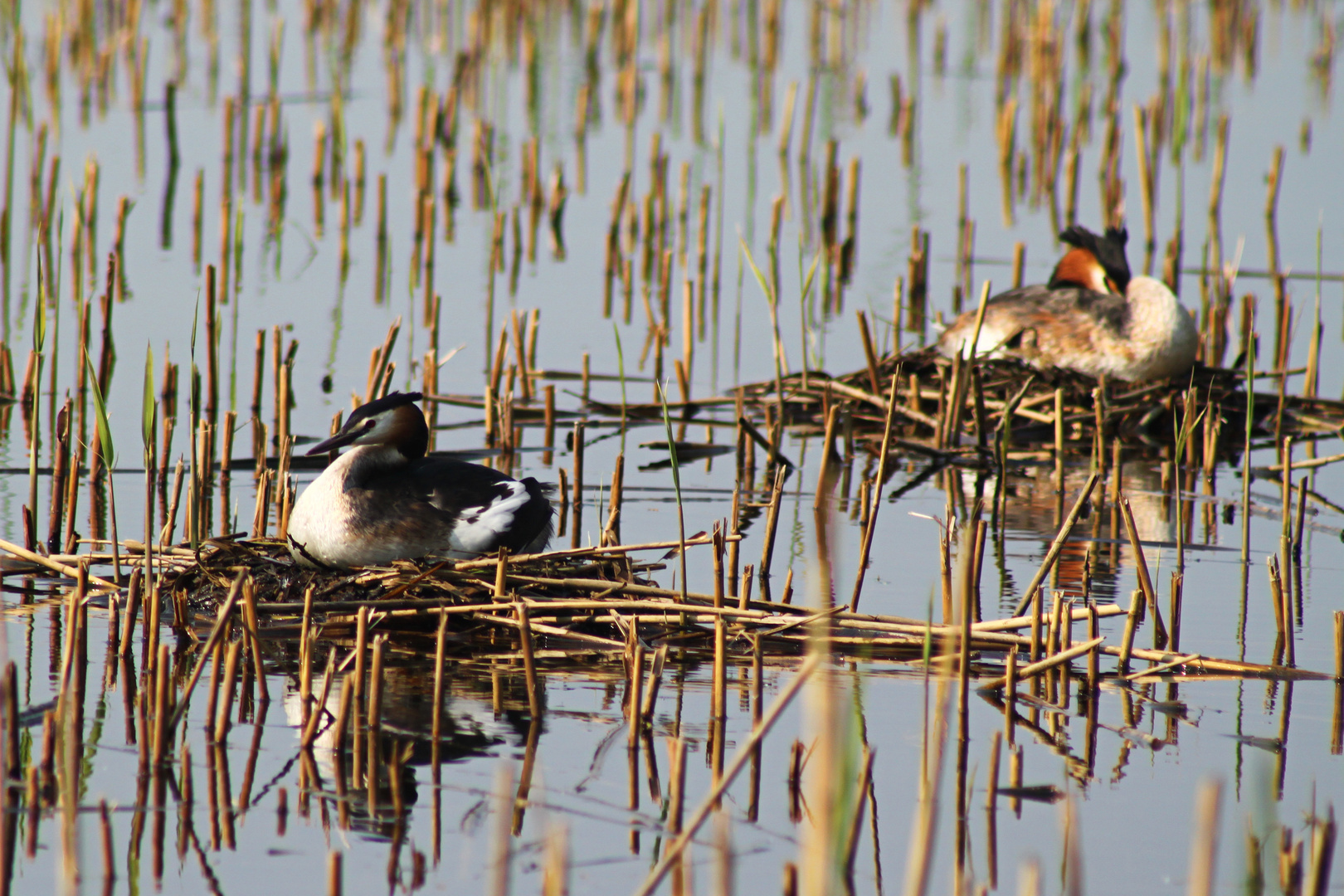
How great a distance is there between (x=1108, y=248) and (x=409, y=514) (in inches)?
206

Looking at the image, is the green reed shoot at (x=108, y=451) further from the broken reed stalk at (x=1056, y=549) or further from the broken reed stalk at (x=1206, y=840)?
the broken reed stalk at (x=1206, y=840)

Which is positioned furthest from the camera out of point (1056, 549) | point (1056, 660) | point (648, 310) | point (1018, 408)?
point (648, 310)

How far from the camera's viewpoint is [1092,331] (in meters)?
8.52

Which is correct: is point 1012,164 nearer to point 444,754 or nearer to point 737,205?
point 737,205

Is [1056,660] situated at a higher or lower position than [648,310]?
lower

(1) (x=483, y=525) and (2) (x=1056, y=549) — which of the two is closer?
(2) (x=1056, y=549)

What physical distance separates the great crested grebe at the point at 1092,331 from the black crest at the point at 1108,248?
0.48 feet

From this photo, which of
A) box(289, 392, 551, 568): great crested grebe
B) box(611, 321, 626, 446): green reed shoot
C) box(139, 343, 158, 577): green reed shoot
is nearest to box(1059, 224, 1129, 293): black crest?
box(611, 321, 626, 446): green reed shoot

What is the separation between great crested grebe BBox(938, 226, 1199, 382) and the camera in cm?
840

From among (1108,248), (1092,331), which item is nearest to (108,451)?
(1092,331)

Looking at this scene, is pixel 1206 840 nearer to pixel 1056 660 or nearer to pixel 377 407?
pixel 1056 660

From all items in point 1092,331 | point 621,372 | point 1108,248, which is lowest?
point 621,372

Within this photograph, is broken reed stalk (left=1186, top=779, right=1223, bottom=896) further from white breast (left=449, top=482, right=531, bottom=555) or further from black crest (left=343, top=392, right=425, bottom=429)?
black crest (left=343, top=392, right=425, bottom=429)

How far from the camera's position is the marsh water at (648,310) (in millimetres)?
3652
